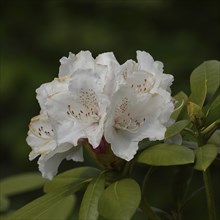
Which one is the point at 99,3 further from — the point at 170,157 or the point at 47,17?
the point at 170,157

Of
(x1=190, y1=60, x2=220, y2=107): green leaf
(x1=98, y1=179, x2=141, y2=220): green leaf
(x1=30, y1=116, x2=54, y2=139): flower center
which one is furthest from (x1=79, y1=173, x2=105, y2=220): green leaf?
(x1=190, y1=60, x2=220, y2=107): green leaf

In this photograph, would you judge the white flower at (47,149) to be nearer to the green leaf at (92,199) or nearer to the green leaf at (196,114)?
the green leaf at (92,199)

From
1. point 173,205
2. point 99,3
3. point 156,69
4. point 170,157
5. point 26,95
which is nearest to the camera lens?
point 170,157

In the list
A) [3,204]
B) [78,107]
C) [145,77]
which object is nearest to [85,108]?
[78,107]

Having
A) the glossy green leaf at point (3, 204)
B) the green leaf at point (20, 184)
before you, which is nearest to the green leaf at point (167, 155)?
the glossy green leaf at point (3, 204)

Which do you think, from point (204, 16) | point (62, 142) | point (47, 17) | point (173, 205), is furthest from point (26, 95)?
point (62, 142)
